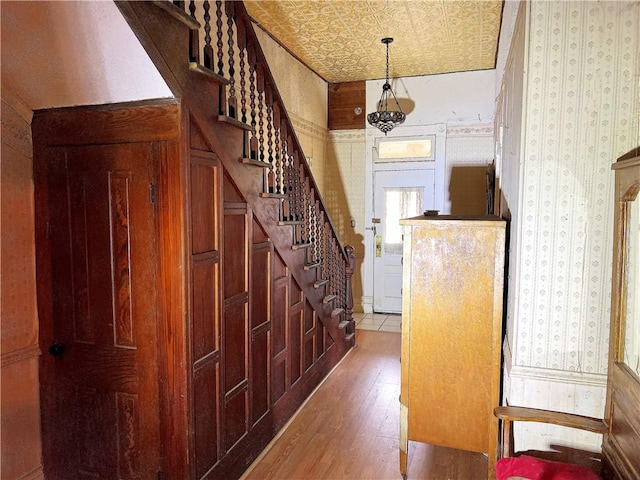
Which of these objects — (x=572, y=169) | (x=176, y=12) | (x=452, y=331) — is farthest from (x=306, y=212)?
(x=572, y=169)

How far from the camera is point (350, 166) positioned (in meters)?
6.68

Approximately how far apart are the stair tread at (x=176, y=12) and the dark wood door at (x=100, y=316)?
58cm

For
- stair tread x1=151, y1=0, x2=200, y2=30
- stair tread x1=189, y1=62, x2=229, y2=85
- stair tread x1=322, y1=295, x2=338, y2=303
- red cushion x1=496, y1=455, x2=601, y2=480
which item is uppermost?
stair tread x1=151, y1=0, x2=200, y2=30

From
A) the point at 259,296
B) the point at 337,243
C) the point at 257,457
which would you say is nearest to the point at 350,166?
the point at 337,243

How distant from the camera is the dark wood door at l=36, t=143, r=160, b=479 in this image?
7.09ft

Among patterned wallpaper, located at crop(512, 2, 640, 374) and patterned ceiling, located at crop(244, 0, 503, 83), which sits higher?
patterned ceiling, located at crop(244, 0, 503, 83)

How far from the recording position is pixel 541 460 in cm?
192

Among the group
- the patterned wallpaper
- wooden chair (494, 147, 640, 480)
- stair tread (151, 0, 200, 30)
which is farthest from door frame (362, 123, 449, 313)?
stair tread (151, 0, 200, 30)

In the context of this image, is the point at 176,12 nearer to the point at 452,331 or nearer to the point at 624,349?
the point at 452,331

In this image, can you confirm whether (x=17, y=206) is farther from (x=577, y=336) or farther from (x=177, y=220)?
(x=577, y=336)

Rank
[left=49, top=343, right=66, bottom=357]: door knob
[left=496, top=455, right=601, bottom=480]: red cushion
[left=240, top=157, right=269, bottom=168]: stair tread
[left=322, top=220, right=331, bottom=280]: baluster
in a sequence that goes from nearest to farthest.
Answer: [left=496, top=455, right=601, bottom=480]: red cushion < [left=49, top=343, right=66, bottom=357]: door knob < [left=240, top=157, right=269, bottom=168]: stair tread < [left=322, top=220, right=331, bottom=280]: baluster

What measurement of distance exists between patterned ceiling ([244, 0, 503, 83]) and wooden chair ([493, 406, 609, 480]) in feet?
11.2

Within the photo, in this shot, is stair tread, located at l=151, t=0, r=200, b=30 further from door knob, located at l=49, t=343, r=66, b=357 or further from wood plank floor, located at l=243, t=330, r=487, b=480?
wood plank floor, located at l=243, t=330, r=487, b=480

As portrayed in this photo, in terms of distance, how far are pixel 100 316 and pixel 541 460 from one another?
2.17 meters
